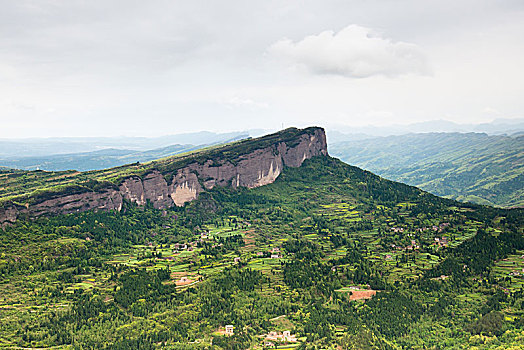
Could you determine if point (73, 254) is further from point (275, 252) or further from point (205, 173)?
point (205, 173)

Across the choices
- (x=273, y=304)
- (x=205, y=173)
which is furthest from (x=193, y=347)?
(x=205, y=173)

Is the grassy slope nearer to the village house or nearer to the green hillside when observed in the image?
the green hillside

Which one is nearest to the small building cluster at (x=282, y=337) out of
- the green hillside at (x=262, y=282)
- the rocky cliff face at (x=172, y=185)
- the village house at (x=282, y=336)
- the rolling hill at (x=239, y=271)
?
the village house at (x=282, y=336)

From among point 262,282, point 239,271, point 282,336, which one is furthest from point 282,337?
point 239,271

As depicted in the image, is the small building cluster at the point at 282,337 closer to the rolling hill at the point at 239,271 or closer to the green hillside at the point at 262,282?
the rolling hill at the point at 239,271

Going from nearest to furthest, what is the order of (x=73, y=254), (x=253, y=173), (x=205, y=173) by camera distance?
(x=73, y=254) → (x=205, y=173) → (x=253, y=173)

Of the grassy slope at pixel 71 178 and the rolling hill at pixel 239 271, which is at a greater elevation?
the grassy slope at pixel 71 178

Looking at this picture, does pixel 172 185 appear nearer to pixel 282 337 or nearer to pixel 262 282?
pixel 262 282
